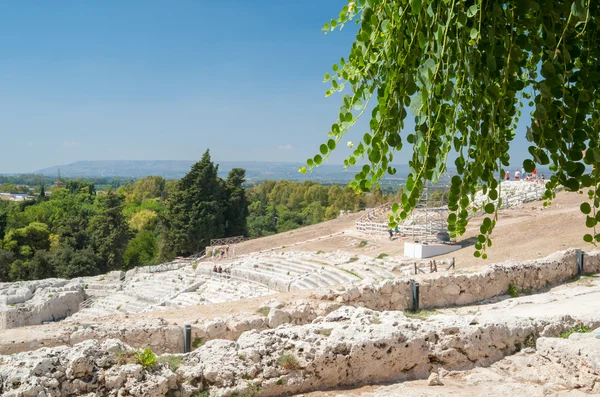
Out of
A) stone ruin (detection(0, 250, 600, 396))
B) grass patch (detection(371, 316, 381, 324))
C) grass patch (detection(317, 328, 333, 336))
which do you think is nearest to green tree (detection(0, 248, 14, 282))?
stone ruin (detection(0, 250, 600, 396))

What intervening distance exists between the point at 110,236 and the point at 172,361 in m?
38.4

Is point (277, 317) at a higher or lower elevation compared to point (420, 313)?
higher

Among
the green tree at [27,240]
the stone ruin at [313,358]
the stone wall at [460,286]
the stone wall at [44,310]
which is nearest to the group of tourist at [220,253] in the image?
the stone wall at [44,310]

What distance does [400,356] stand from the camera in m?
6.04

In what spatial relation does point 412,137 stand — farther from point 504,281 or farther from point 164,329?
point 504,281

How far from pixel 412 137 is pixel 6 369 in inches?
180

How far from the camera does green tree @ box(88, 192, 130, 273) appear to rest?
132 ft

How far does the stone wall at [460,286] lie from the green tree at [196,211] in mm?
29853

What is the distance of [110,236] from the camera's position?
134ft

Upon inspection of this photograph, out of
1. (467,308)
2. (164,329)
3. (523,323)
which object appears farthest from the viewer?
(467,308)

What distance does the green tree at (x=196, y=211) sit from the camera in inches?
1560

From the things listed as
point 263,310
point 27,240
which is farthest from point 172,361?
point 27,240

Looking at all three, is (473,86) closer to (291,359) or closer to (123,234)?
(291,359)

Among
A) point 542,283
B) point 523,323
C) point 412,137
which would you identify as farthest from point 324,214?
point 412,137
